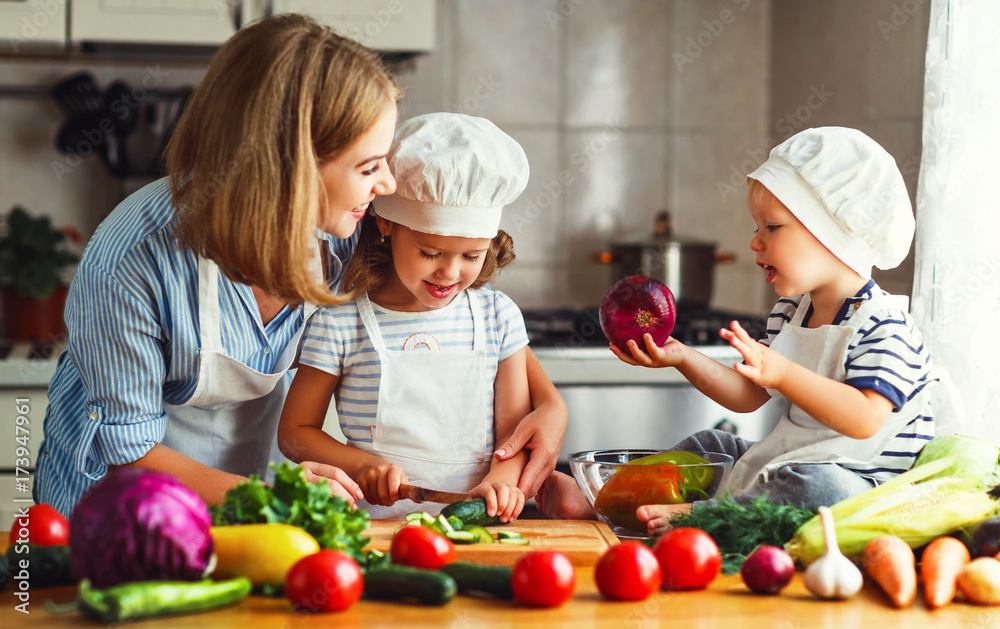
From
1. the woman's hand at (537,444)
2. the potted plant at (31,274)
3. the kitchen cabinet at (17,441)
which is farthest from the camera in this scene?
the potted plant at (31,274)

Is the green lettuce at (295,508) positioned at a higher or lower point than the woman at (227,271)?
lower

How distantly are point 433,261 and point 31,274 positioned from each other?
1.57 meters

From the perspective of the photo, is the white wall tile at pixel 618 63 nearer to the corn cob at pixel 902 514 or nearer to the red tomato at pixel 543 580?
the corn cob at pixel 902 514

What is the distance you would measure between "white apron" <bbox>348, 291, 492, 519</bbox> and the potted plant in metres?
1.37

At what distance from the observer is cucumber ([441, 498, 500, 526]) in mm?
1028

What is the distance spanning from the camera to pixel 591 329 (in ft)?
7.34

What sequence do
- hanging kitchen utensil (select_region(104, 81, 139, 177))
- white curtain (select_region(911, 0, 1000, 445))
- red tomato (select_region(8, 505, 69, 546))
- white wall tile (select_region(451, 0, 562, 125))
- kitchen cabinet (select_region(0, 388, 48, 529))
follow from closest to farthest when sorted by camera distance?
red tomato (select_region(8, 505, 69, 546)) → white curtain (select_region(911, 0, 1000, 445)) → kitchen cabinet (select_region(0, 388, 48, 529)) → hanging kitchen utensil (select_region(104, 81, 139, 177)) → white wall tile (select_region(451, 0, 562, 125))

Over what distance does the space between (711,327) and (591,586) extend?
1439 mm

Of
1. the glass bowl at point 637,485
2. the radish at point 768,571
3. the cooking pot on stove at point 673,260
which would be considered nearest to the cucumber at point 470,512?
the glass bowl at point 637,485

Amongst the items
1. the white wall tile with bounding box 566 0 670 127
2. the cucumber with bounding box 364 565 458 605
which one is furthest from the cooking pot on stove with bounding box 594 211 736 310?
the cucumber with bounding box 364 565 458 605

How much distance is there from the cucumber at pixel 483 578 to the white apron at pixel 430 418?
47cm

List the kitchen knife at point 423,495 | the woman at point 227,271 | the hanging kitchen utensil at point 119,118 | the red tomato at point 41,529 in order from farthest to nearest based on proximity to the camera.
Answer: the hanging kitchen utensil at point 119,118 → the kitchen knife at point 423,495 → the woman at point 227,271 → the red tomato at point 41,529

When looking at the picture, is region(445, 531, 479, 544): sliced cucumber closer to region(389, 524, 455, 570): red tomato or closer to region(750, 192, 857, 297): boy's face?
region(389, 524, 455, 570): red tomato

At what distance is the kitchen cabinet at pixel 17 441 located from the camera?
199 cm
